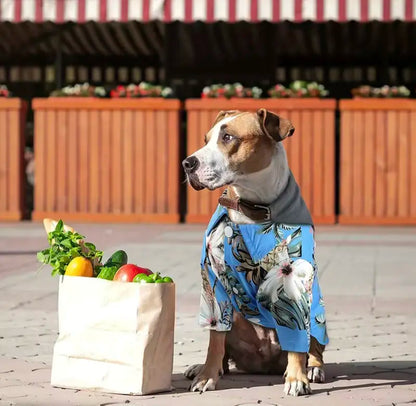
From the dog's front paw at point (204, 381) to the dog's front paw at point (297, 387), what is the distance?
284mm

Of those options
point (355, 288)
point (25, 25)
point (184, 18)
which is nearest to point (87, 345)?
point (355, 288)

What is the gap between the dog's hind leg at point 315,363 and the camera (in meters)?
4.28

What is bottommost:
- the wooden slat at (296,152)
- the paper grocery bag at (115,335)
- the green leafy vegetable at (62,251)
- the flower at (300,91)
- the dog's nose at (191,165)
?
the paper grocery bag at (115,335)

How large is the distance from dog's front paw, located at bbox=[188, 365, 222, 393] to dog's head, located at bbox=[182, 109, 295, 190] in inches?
27.8

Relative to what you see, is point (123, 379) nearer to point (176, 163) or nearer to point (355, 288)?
point (355, 288)

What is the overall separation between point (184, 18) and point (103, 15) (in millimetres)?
1010

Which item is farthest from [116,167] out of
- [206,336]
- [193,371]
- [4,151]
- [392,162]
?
[193,371]

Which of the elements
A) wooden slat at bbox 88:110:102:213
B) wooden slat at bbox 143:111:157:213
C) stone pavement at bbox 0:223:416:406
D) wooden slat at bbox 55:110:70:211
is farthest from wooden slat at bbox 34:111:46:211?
stone pavement at bbox 0:223:416:406

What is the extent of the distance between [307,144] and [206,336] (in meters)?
7.35

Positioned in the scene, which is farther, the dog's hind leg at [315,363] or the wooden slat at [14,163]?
the wooden slat at [14,163]

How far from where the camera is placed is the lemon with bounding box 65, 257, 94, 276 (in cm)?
402

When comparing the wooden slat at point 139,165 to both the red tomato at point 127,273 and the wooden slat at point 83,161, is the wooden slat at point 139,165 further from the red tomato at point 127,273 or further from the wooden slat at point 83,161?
the red tomato at point 127,273

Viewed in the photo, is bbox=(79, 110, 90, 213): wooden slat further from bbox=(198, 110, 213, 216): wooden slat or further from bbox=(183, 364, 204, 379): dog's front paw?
bbox=(183, 364, 204, 379): dog's front paw

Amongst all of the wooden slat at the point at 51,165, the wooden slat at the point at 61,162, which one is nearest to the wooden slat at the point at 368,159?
the wooden slat at the point at 61,162
